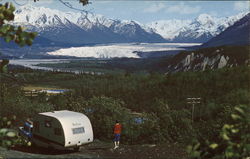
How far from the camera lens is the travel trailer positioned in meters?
Answer: 26.8

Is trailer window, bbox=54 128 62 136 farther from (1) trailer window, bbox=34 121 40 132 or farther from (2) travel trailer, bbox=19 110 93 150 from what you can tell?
(1) trailer window, bbox=34 121 40 132

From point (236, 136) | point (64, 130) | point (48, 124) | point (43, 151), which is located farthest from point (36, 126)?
point (236, 136)

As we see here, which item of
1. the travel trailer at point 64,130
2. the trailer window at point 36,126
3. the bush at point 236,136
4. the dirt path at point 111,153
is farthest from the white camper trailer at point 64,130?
the bush at point 236,136

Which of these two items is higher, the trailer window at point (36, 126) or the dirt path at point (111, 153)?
the trailer window at point (36, 126)

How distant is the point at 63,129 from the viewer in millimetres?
26578

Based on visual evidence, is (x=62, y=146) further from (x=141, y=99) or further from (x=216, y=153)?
(x=141, y=99)

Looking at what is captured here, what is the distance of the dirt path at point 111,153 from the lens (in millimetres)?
29109

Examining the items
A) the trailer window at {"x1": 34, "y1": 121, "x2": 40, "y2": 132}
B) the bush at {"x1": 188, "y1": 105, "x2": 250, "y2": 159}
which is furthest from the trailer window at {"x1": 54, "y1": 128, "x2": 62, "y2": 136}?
the bush at {"x1": 188, "y1": 105, "x2": 250, "y2": 159}

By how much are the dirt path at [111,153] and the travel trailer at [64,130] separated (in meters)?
0.99

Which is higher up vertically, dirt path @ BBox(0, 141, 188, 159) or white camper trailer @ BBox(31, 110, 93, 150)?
white camper trailer @ BBox(31, 110, 93, 150)

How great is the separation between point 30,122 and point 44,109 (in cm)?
1544

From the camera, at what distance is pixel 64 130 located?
2659cm

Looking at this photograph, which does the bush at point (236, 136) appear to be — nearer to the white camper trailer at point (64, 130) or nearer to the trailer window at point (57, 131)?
the white camper trailer at point (64, 130)

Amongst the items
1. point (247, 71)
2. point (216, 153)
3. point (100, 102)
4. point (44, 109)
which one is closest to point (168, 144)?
point (100, 102)
